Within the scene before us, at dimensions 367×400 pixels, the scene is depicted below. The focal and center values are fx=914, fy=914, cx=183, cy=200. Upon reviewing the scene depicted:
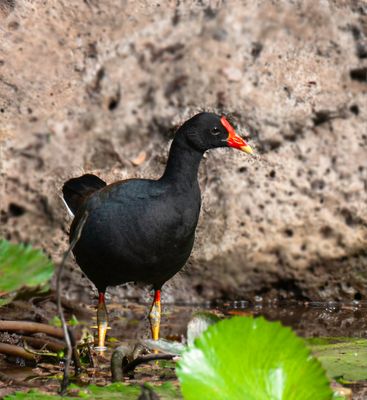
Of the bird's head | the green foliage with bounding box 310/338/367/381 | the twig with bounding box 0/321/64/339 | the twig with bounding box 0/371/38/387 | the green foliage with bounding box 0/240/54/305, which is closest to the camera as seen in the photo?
the green foliage with bounding box 0/240/54/305

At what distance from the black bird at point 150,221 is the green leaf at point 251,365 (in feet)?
7.79

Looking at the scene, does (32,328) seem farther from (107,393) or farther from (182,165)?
(182,165)

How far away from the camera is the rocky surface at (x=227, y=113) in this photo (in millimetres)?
5777

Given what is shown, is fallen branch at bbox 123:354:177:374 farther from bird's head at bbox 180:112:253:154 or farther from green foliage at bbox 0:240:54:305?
bird's head at bbox 180:112:253:154

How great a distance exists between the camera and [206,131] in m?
4.57

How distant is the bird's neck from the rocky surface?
127cm

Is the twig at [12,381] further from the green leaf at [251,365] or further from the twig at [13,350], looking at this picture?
the green leaf at [251,365]

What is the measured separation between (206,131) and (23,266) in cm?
286

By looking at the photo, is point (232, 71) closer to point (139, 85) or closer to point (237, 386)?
point (139, 85)

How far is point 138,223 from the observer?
4.28 m

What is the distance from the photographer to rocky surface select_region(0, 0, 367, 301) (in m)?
5.78

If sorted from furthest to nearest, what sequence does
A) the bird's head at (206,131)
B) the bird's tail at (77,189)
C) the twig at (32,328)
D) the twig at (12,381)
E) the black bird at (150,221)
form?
the bird's tail at (77,189)
the bird's head at (206,131)
the black bird at (150,221)
the twig at (32,328)
the twig at (12,381)

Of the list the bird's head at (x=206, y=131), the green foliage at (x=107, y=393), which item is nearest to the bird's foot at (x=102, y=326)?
the bird's head at (x=206, y=131)

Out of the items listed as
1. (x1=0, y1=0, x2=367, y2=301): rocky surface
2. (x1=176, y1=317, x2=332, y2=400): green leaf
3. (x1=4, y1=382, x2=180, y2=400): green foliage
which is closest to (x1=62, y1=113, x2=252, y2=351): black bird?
(x1=0, y1=0, x2=367, y2=301): rocky surface
